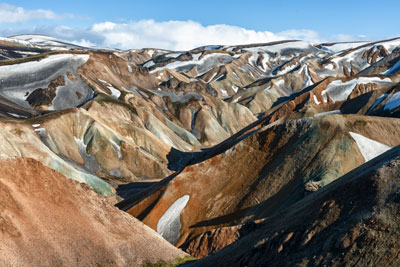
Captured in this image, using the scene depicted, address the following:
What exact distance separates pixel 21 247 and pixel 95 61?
9377 cm

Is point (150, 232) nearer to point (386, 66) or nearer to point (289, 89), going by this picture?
point (386, 66)

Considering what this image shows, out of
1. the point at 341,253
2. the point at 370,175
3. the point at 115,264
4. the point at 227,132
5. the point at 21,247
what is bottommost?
the point at 227,132

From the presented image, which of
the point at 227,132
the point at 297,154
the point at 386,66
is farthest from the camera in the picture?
the point at 386,66

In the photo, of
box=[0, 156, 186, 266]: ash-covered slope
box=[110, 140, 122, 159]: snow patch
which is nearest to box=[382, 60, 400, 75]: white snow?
box=[110, 140, 122, 159]: snow patch

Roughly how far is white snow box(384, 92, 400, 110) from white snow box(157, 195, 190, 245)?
117 feet

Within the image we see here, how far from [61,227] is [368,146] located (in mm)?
28576

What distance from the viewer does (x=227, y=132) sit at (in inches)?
4695

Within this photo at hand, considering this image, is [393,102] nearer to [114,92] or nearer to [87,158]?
[87,158]

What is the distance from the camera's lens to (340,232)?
16.3 m

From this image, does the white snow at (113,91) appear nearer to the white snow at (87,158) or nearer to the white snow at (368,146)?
the white snow at (87,158)

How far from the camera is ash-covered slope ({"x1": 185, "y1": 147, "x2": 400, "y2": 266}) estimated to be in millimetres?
15117

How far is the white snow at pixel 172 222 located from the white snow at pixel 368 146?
1734 cm

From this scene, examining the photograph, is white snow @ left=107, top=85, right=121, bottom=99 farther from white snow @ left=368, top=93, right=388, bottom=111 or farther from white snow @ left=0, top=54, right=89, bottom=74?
white snow @ left=368, top=93, right=388, bottom=111

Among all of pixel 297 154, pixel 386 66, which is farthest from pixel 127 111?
pixel 386 66
